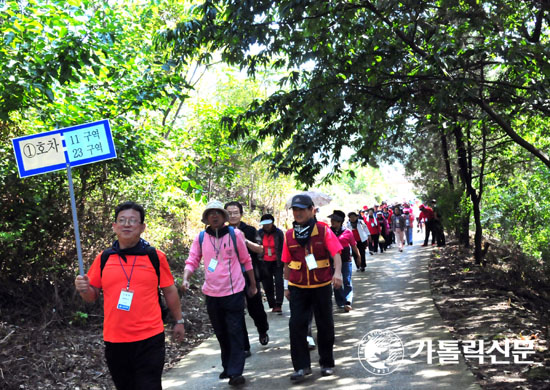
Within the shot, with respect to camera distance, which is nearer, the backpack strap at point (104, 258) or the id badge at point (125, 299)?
the id badge at point (125, 299)

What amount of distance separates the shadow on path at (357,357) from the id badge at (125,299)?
2.31m

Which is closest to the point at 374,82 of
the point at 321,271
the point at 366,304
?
the point at 321,271

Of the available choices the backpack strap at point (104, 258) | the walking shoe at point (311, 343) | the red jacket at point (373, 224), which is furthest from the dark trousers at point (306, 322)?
the red jacket at point (373, 224)

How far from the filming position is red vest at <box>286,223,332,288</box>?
5.91 meters

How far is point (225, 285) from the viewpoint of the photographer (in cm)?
611

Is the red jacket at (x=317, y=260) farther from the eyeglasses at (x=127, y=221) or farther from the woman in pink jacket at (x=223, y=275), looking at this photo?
the eyeglasses at (x=127, y=221)

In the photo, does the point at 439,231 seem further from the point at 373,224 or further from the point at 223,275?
the point at 223,275

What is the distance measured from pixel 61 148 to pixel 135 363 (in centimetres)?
194

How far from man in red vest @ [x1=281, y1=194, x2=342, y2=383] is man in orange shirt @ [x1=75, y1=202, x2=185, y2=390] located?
2.09 m

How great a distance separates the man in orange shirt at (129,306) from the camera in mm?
4105

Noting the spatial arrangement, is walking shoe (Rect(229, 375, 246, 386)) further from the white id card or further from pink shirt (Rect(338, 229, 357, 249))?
pink shirt (Rect(338, 229, 357, 249))

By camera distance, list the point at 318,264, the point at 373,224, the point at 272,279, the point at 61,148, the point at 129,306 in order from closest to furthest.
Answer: the point at 129,306 → the point at 61,148 → the point at 318,264 → the point at 272,279 → the point at 373,224

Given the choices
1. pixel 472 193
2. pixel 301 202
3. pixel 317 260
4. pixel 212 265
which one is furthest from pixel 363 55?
pixel 472 193

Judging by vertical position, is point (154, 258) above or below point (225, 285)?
above
